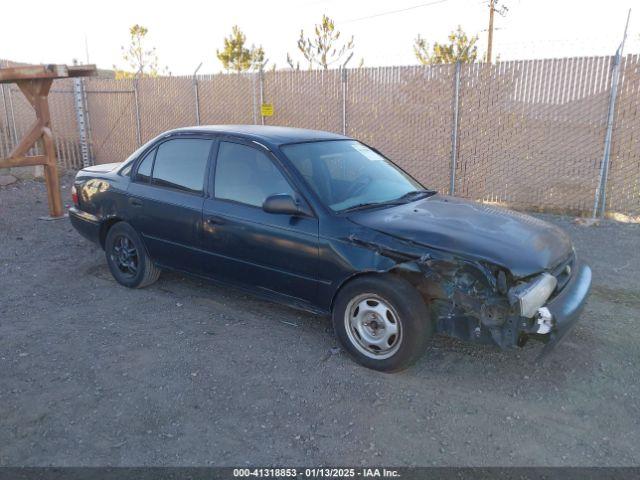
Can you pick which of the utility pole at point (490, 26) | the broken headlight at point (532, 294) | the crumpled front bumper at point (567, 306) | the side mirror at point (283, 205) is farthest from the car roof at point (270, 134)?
the utility pole at point (490, 26)

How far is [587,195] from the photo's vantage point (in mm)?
8891

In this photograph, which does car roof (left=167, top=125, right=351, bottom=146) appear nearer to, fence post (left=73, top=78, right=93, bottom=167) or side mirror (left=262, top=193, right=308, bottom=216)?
side mirror (left=262, top=193, right=308, bottom=216)

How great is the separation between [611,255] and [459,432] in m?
4.66

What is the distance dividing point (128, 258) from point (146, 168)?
3.10 feet

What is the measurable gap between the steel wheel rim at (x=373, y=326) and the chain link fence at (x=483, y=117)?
6.47 m

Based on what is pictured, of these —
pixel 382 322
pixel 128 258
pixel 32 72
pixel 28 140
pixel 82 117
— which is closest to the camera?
pixel 382 322

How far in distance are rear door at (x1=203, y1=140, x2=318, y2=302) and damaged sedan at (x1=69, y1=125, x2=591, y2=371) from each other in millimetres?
11

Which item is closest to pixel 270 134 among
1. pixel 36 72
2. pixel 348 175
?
pixel 348 175

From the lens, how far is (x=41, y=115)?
29.0 feet

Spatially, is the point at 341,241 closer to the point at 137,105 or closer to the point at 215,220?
the point at 215,220

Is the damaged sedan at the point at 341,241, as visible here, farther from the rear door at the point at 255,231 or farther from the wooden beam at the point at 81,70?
the wooden beam at the point at 81,70

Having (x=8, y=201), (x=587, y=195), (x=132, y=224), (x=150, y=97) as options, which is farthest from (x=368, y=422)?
(x=150, y=97)

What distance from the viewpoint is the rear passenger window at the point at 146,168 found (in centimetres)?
530

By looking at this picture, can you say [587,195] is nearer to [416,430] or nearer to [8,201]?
[416,430]
